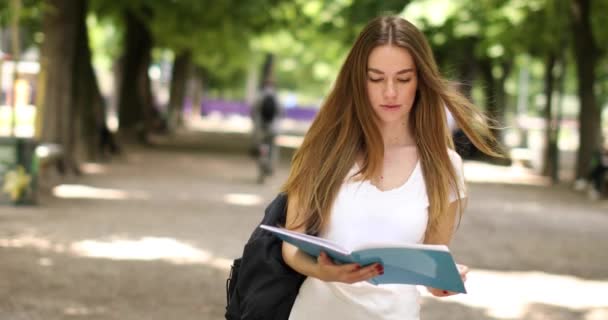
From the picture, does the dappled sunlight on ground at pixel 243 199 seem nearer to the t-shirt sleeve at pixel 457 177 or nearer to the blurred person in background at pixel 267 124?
the blurred person in background at pixel 267 124

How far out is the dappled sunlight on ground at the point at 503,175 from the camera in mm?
28383

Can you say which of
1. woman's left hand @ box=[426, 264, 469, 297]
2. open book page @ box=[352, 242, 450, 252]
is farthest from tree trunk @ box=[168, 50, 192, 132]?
open book page @ box=[352, 242, 450, 252]

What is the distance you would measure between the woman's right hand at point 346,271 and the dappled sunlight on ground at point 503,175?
24843 millimetres

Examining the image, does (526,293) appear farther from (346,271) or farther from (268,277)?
(346,271)

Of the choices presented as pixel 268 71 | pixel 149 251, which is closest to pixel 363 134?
pixel 149 251

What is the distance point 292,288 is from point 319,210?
10.4 inches

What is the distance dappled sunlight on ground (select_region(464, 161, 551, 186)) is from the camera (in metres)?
28.4

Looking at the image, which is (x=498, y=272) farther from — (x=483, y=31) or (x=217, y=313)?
(x=483, y=31)

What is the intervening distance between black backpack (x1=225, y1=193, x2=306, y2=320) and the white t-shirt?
0.18 feet

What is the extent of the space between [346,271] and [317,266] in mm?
114

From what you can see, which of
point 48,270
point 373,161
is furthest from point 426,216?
point 48,270

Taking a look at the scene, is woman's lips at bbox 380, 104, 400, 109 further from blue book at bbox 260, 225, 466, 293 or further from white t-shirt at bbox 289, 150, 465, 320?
blue book at bbox 260, 225, 466, 293

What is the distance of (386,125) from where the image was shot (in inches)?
139

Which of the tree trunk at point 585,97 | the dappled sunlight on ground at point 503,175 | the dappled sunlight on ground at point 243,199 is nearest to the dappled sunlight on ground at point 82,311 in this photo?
the dappled sunlight on ground at point 243,199
